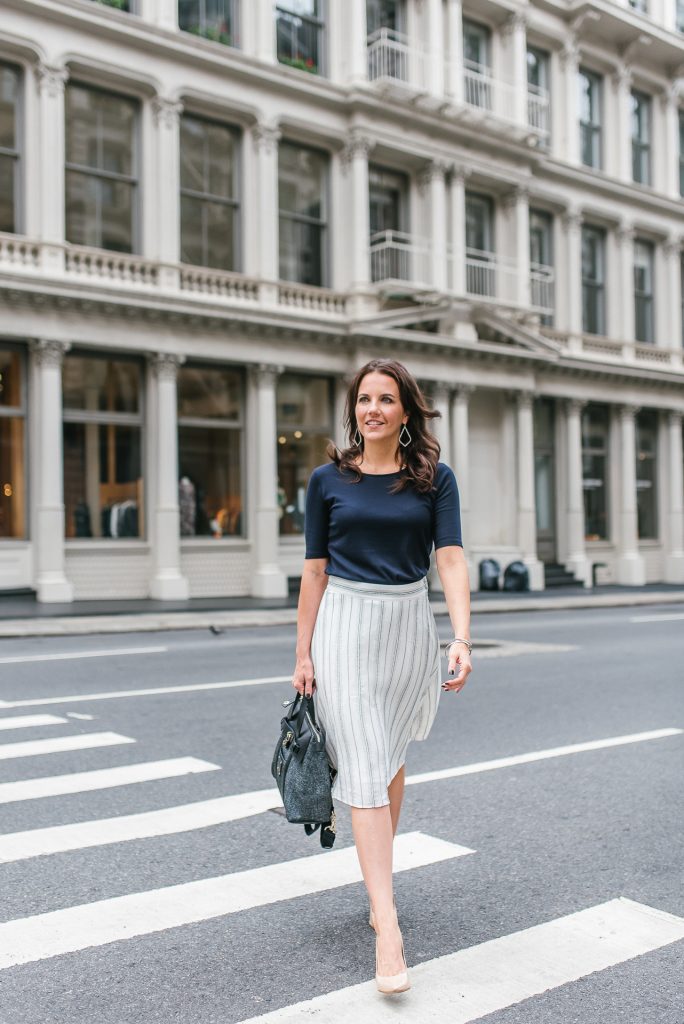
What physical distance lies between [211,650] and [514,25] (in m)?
23.3

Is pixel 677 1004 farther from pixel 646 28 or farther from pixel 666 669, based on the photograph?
pixel 646 28

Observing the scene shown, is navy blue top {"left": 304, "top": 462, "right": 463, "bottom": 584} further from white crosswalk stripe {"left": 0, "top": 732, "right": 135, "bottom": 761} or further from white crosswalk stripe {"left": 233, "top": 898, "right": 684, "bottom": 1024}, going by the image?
white crosswalk stripe {"left": 0, "top": 732, "right": 135, "bottom": 761}

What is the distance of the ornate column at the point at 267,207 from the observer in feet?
78.9

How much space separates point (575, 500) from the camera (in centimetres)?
3131

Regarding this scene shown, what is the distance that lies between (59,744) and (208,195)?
18.7m

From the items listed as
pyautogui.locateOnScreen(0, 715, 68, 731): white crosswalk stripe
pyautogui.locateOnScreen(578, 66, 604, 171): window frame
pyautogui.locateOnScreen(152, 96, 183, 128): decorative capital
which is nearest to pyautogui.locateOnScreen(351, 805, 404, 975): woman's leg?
pyautogui.locateOnScreen(0, 715, 68, 731): white crosswalk stripe

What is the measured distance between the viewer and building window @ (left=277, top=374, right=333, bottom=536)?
2505 cm

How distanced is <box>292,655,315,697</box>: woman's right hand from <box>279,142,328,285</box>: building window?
2223cm

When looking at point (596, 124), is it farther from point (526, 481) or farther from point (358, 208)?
point (526, 481)

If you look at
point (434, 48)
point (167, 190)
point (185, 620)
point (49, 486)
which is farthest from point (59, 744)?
point (434, 48)

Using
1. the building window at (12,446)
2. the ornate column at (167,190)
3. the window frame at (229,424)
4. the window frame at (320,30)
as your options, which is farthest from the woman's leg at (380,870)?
the window frame at (320,30)

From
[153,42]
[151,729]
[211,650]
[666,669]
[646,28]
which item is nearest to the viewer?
[151,729]

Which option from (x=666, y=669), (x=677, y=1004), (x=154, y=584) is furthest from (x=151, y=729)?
(x=154, y=584)

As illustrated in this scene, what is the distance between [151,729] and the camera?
803 cm
